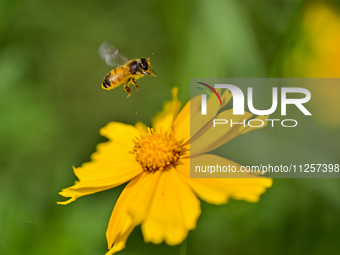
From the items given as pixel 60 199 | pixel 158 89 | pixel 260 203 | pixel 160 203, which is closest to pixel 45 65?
pixel 158 89

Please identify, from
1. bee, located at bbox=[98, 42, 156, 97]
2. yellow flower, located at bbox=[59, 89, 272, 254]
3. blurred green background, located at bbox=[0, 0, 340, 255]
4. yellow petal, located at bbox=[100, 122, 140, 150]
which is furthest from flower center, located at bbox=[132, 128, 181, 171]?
blurred green background, located at bbox=[0, 0, 340, 255]

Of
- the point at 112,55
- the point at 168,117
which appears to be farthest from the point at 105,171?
the point at 112,55

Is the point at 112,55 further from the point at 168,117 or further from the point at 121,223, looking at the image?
the point at 121,223

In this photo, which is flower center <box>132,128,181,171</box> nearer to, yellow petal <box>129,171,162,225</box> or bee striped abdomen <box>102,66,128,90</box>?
yellow petal <box>129,171,162,225</box>

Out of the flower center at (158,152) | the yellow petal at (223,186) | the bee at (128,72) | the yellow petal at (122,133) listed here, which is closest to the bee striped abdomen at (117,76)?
the bee at (128,72)

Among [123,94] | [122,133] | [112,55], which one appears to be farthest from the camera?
[123,94]

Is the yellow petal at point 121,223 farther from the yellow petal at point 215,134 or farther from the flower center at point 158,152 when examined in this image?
the yellow petal at point 215,134

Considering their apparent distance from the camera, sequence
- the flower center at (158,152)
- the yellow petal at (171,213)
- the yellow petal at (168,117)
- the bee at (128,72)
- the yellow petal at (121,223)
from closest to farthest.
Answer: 1. the yellow petal at (171,213)
2. the yellow petal at (121,223)
3. the flower center at (158,152)
4. the yellow petal at (168,117)
5. the bee at (128,72)
